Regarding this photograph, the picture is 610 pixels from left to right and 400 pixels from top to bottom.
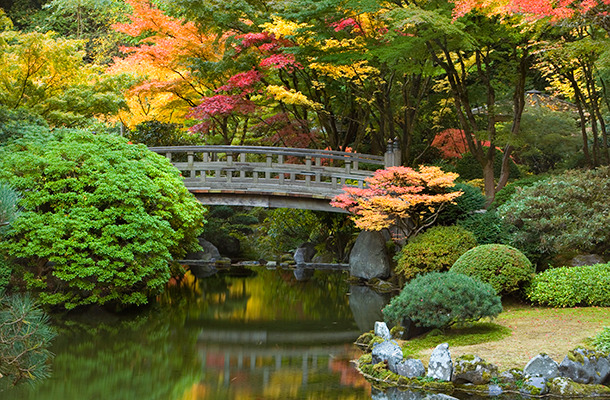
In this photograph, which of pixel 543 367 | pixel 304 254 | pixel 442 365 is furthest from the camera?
pixel 304 254

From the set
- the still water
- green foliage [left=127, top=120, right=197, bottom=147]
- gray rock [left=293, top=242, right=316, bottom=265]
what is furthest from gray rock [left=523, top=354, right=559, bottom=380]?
gray rock [left=293, top=242, right=316, bottom=265]

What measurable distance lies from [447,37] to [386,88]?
11.9ft

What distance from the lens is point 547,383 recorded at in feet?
27.1

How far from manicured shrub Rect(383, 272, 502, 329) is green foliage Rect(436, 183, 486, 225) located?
5531 mm

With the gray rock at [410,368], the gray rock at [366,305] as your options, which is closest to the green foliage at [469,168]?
the gray rock at [366,305]

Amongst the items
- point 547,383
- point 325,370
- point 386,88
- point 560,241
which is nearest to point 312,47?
point 386,88

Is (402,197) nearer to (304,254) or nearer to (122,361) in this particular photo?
(122,361)

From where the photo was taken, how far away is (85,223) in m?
13.1

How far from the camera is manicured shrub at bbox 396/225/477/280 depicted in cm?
1478

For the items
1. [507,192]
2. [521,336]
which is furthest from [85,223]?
[507,192]

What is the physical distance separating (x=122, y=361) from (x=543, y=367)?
594 cm

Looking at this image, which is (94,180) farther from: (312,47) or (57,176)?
(312,47)

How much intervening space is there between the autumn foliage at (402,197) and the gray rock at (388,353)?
6.09m

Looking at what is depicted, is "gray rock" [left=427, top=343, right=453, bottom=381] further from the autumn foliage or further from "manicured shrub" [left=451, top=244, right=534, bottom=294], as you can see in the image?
the autumn foliage
